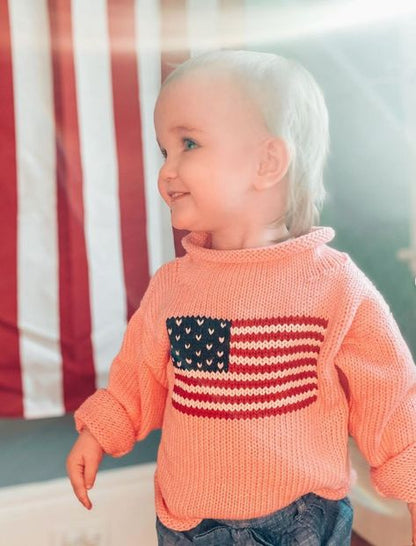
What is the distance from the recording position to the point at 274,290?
891 millimetres

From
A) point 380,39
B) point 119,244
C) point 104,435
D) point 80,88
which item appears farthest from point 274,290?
point 380,39

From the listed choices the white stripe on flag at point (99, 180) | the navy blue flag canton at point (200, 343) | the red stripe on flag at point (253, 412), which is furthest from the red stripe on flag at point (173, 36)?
the red stripe on flag at point (253, 412)

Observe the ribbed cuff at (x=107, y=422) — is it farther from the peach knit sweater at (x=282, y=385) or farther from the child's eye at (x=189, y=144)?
the child's eye at (x=189, y=144)

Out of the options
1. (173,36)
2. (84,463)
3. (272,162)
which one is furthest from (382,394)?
(173,36)

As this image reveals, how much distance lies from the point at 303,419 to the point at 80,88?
0.73 metres

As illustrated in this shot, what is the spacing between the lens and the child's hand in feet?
3.22

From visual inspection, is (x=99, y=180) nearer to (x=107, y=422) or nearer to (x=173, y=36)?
(x=173, y=36)

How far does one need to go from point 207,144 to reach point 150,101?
0.43 m

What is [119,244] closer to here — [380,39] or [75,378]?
[75,378]

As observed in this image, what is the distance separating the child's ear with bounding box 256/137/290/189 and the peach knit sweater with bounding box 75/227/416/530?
9 centimetres

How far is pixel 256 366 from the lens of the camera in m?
0.87

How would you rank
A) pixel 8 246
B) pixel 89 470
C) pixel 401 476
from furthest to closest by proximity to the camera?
1. pixel 8 246
2. pixel 89 470
3. pixel 401 476

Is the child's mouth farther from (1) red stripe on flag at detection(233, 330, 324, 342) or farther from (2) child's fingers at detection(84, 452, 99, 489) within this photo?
(2) child's fingers at detection(84, 452, 99, 489)

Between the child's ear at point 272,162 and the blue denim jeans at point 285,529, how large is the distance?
44 cm
